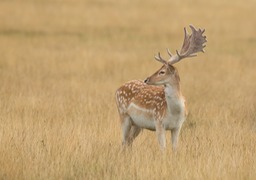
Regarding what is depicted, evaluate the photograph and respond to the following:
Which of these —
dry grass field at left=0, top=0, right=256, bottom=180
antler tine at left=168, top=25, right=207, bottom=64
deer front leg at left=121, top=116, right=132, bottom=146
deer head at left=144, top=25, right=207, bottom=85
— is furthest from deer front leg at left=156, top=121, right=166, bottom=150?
antler tine at left=168, top=25, right=207, bottom=64

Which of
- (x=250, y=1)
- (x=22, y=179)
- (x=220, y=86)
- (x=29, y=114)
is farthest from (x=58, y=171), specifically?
(x=250, y=1)

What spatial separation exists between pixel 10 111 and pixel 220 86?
15.9ft

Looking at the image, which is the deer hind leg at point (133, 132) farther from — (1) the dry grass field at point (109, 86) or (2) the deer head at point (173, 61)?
(2) the deer head at point (173, 61)

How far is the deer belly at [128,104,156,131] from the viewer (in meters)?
8.22

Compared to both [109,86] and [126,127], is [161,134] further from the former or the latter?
[109,86]

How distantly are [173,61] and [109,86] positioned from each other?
5.57m

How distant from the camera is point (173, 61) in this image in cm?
808

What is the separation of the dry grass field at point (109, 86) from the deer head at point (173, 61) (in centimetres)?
66

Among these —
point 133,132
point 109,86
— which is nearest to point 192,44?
point 133,132

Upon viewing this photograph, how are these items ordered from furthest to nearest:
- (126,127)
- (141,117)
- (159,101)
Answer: (126,127)
(141,117)
(159,101)

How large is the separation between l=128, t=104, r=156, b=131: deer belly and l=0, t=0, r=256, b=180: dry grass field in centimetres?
21

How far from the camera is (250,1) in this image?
31891 mm

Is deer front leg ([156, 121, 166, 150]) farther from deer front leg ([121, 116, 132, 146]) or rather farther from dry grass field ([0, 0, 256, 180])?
deer front leg ([121, 116, 132, 146])

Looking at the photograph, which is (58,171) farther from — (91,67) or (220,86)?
(91,67)
